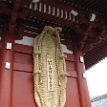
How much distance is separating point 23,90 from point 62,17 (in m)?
1.66

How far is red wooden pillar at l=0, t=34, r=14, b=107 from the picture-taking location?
12.1 feet

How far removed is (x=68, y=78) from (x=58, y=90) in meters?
0.42

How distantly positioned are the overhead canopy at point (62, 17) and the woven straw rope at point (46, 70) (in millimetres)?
271

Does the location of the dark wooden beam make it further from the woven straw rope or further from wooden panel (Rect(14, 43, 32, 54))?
the woven straw rope

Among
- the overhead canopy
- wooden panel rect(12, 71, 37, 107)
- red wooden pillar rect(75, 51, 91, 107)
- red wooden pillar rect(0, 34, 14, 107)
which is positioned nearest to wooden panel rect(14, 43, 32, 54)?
red wooden pillar rect(0, 34, 14, 107)

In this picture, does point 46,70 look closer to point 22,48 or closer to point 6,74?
point 22,48

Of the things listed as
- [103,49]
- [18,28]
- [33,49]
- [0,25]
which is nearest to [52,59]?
[33,49]

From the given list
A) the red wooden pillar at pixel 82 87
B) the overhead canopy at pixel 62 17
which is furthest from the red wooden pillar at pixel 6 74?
the red wooden pillar at pixel 82 87

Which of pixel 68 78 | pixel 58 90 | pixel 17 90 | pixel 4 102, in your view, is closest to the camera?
pixel 4 102

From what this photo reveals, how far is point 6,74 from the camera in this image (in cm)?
391

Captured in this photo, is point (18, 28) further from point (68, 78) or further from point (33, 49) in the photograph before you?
point (68, 78)

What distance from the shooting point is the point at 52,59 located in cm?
450

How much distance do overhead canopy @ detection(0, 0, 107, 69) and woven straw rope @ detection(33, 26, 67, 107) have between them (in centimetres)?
27

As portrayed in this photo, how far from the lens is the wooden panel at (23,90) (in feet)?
12.7
